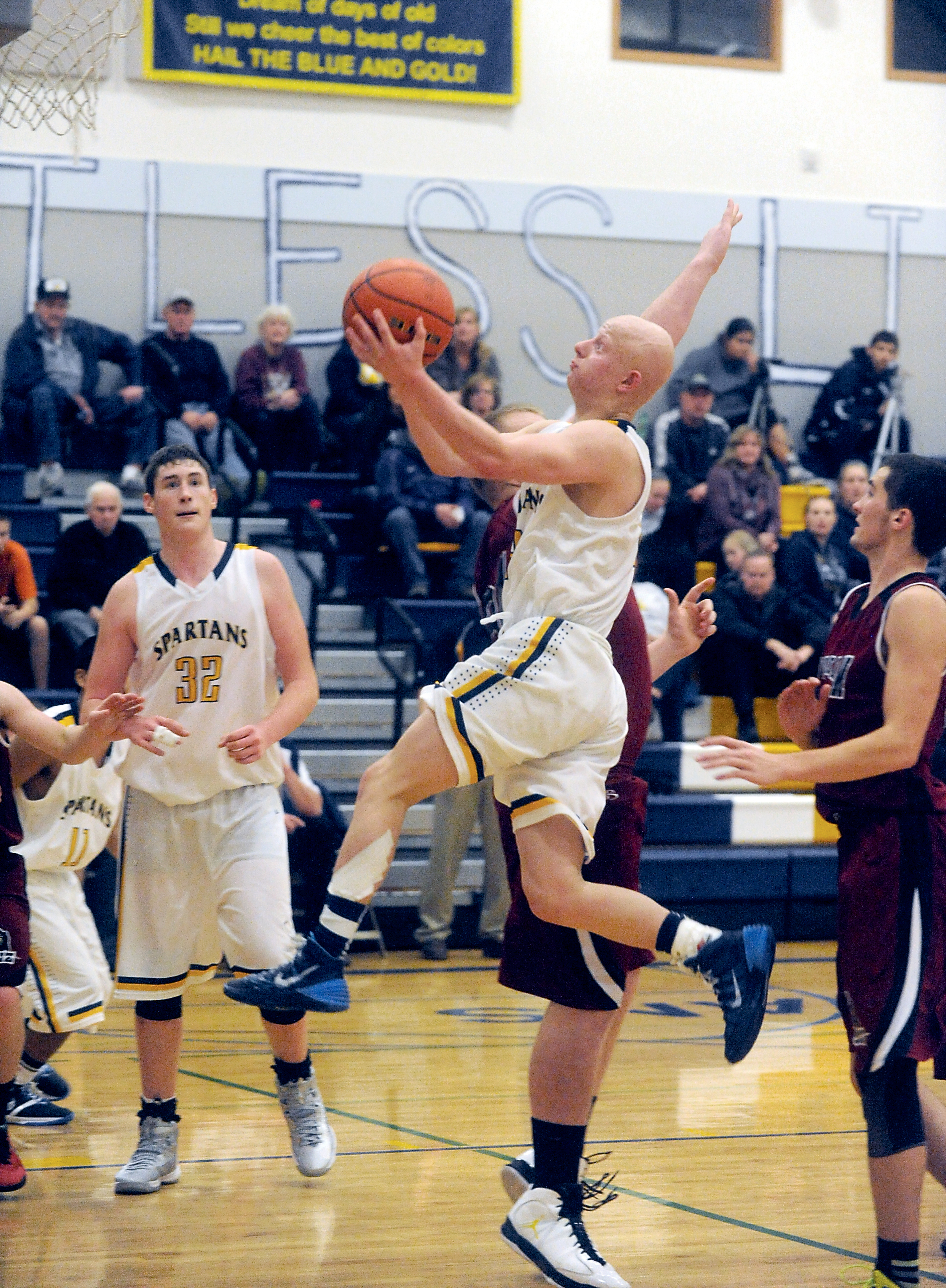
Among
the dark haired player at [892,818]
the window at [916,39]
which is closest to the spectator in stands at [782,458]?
the window at [916,39]

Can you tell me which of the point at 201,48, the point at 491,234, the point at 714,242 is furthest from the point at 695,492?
the point at 714,242

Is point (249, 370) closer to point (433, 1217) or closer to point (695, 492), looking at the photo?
point (695, 492)

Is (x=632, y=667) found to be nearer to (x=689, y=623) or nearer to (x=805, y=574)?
(x=689, y=623)

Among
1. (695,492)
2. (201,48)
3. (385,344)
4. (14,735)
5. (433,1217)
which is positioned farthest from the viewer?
(201,48)

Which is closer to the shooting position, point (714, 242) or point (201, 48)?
point (714, 242)

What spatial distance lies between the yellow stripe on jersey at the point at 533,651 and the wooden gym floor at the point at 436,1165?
1.29 m

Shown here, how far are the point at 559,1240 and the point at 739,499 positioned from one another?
810 cm

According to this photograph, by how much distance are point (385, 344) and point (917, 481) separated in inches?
45.7

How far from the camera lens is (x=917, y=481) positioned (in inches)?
133

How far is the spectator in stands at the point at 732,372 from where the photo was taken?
12508mm

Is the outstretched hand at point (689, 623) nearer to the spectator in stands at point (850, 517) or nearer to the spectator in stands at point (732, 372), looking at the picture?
the spectator in stands at point (850, 517)

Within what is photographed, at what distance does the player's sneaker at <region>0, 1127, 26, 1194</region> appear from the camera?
4.01 m

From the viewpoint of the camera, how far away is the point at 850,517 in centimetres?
1149

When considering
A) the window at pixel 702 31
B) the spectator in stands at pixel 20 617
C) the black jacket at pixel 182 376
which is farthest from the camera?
the window at pixel 702 31
